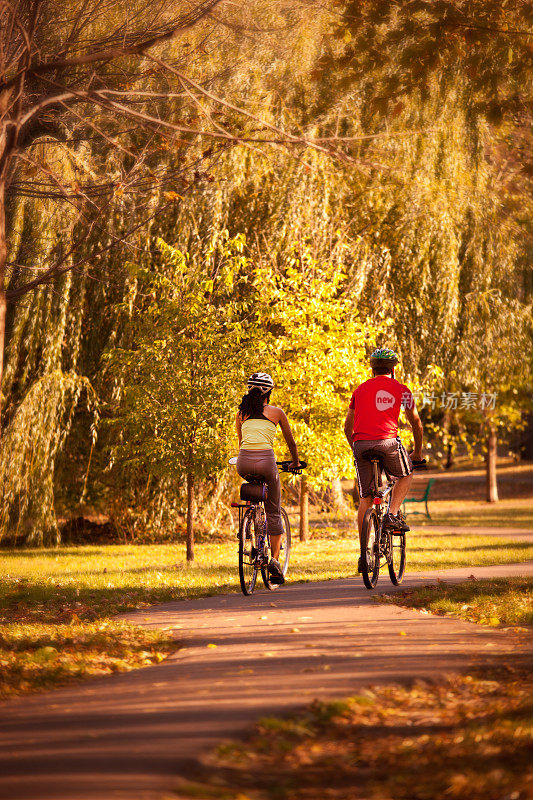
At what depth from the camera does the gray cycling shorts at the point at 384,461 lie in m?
8.60

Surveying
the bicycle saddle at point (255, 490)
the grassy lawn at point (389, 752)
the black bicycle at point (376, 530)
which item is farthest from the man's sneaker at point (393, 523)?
the grassy lawn at point (389, 752)

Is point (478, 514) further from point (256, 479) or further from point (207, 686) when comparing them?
point (207, 686)

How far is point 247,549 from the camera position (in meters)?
8.73

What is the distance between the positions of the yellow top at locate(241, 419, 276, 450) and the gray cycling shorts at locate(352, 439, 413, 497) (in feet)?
2.44

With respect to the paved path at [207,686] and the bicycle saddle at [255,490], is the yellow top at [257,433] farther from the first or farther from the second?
the paved path at [207,686]

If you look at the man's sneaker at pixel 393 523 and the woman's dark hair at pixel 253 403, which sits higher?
the woman's dark hair at pixel 253 403

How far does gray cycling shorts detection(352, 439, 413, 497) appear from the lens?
8602 mm

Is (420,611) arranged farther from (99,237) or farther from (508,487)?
(508,487)

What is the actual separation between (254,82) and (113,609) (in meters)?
11.5

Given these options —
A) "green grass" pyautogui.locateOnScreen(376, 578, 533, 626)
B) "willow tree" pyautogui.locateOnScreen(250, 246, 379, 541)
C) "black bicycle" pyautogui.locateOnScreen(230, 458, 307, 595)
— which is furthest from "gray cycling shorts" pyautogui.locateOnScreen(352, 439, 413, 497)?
"willow tree" pyautogui.locateOnScreen(250, 246, 379, 541)

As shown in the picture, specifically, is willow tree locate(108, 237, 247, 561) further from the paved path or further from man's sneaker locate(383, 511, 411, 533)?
the paved path

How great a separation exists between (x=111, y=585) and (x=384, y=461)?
141 inches

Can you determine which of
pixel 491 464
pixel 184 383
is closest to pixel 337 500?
pixel 184 383

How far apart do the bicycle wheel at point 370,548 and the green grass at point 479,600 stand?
262 millimetres
